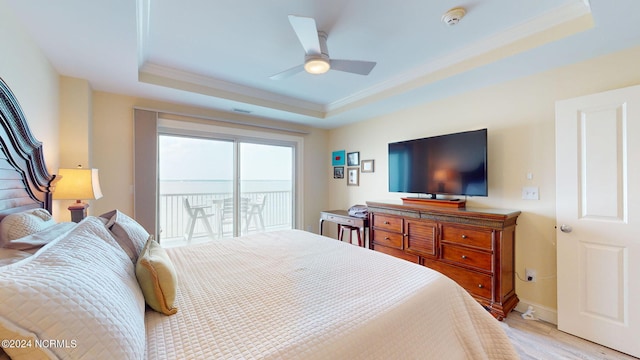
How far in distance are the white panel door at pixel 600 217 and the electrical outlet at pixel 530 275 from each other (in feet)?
0.88

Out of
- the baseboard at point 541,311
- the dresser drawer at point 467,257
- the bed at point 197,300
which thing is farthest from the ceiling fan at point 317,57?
the baseboard at point 541,311

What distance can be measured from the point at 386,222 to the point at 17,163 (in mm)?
3191

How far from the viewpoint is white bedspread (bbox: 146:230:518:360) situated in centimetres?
85

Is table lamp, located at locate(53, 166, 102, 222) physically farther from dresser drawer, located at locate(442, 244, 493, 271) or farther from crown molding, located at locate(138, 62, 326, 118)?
dresser drawer, located at locate(442, 244, 493, 271)

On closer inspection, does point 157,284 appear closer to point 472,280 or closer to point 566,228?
point 472,280

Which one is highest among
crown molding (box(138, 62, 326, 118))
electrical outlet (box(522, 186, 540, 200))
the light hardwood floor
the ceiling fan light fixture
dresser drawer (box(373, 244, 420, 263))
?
crown molding (box(138, 62, 326, 118))

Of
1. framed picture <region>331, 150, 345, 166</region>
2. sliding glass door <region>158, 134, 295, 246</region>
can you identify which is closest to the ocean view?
sliding glass door <region>158, 134, 295, 246</region>

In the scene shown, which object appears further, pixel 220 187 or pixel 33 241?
pixel 220 187

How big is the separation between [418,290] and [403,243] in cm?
177

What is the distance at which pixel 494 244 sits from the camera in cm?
225

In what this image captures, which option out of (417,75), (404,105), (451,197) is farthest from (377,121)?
(451,197)

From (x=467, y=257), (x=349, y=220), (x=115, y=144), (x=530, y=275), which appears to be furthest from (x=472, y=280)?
(x=115, y=144)

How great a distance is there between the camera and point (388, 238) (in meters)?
3.10

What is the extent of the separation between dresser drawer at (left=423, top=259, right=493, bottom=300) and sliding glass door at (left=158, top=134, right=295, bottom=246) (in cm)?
278
